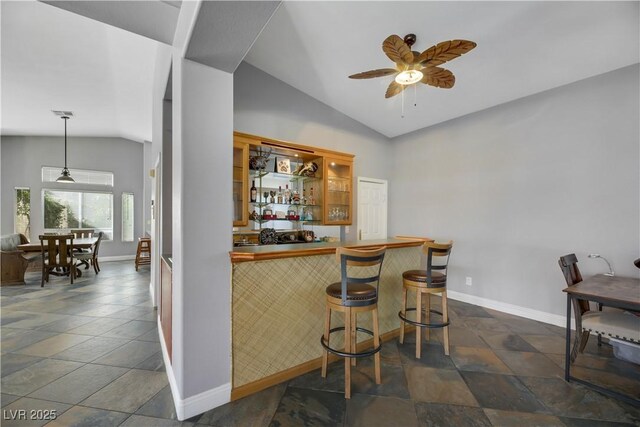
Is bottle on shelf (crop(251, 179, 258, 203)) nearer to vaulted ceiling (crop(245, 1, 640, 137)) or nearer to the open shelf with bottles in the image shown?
the open shelf with bottles

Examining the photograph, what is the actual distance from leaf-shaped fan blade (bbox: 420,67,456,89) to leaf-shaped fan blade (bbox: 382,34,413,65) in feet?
0.84

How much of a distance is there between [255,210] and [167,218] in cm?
111

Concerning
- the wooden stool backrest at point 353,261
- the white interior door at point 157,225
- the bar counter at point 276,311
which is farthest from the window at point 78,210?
the wooden stool backrest at point 353,261

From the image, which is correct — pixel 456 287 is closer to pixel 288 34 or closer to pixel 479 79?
pixel 479 79

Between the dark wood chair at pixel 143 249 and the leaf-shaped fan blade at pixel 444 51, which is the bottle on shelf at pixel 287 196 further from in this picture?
the dark wood chair at pixel 143 249

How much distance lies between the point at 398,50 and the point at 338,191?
2.53 meters

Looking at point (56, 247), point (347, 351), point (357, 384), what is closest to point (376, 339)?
point (347, 351)

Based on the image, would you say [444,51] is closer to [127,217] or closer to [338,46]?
[338,46]

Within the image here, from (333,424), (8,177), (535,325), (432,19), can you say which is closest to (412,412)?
(333,424)

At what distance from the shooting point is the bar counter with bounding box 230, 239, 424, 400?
1.92 meters

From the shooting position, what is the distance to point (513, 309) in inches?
142

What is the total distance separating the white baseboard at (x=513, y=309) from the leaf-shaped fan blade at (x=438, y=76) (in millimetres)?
3044

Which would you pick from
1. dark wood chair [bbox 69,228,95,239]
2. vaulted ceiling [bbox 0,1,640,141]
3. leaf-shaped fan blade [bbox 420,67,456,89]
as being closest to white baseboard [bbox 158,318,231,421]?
vaulted ceiling [bbox 0,1,640,141]

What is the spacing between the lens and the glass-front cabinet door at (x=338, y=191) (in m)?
4.21
